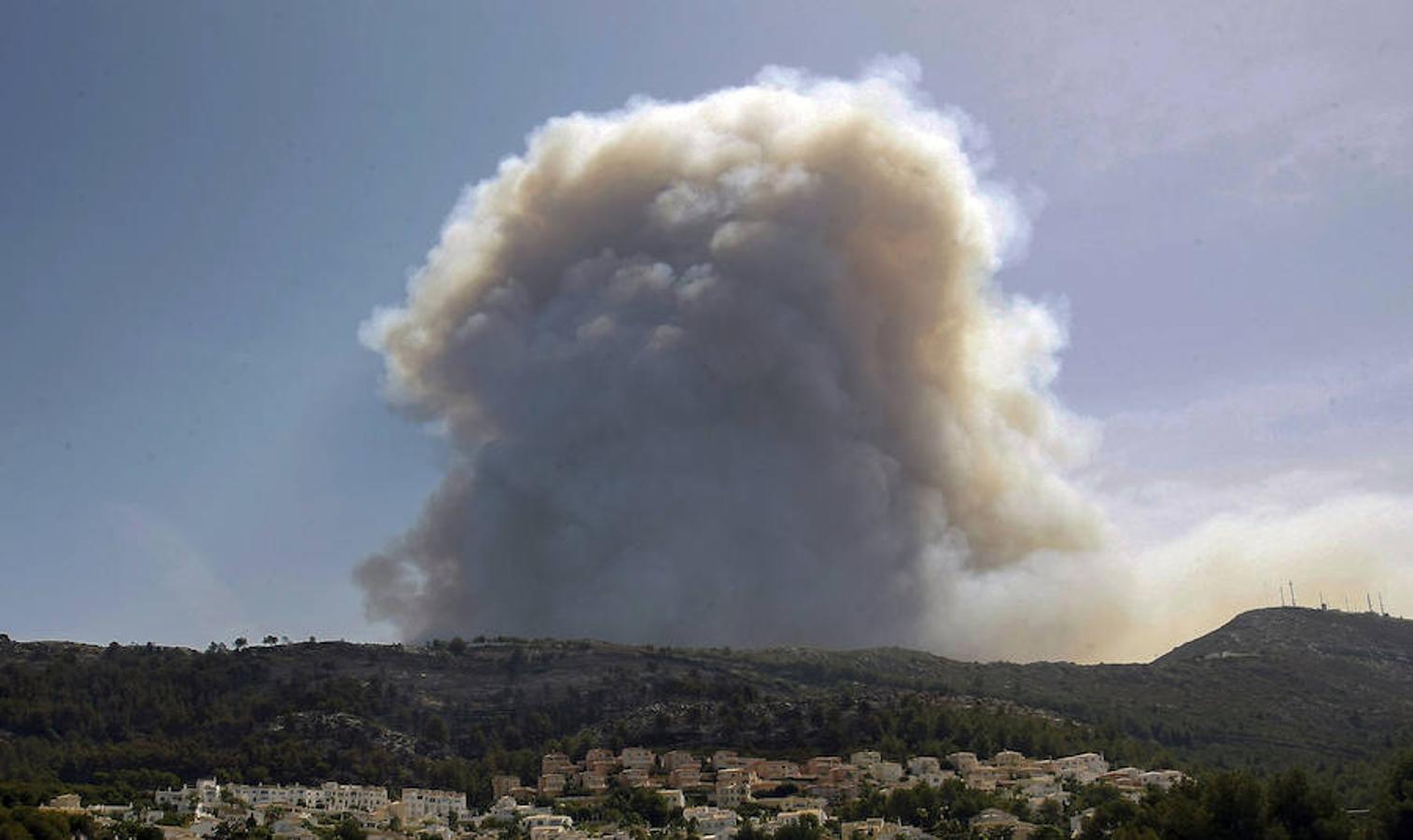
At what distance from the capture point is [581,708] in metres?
78.6

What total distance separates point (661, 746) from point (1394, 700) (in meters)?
52.7

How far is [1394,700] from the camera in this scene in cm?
9469

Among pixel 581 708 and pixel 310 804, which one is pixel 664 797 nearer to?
pixel 310 804

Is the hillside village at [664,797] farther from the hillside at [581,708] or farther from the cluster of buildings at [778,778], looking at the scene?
the hillside at [581,708]

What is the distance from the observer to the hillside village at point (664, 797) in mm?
52781

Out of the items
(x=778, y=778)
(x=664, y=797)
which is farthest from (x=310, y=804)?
(x=778, y=778)

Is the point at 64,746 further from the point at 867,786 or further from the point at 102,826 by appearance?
the point at 867,786

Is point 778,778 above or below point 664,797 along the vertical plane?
above

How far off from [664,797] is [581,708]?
63.8 feet

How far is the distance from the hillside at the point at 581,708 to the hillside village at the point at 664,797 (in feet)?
10.9

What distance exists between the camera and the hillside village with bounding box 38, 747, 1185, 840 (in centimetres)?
5278

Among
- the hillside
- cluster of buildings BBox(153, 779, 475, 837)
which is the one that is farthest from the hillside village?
the hillside

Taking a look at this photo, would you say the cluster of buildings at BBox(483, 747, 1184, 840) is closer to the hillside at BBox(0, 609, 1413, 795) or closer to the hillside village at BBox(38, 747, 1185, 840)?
the hillside village at BBox(38, 747, 1185, 840)

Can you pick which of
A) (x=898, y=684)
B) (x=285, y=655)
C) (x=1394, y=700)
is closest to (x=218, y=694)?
(x=285, y=655)
